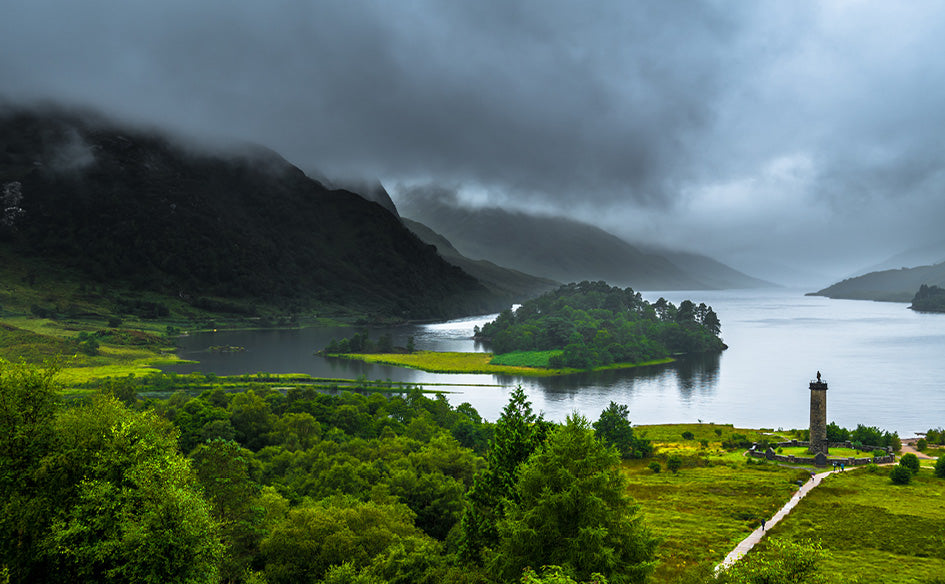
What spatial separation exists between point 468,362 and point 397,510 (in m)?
124

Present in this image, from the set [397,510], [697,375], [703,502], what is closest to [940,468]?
[703,502]

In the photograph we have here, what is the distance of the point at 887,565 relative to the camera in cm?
3866

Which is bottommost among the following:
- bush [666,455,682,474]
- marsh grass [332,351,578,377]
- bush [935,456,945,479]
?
bush [666,455,682,474]

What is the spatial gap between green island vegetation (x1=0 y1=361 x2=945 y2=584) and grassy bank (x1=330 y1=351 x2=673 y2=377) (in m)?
87.4

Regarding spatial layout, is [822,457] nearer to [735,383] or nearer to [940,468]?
[940,468]

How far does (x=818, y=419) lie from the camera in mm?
72750

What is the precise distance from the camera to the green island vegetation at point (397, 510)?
73.1 ft

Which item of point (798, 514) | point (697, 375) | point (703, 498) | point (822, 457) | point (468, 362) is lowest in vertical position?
point (703, 498)

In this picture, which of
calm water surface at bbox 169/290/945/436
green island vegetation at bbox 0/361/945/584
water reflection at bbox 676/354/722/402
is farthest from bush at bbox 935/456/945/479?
water reflection at bbox 676/354/722/402

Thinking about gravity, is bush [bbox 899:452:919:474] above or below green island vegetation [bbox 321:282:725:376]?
below

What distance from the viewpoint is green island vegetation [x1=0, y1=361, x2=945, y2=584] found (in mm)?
22281

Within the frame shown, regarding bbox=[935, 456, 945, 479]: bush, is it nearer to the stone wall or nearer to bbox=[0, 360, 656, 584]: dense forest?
the stone wall

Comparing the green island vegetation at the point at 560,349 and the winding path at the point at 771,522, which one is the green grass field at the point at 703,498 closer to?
the winding path at the point at 771,522

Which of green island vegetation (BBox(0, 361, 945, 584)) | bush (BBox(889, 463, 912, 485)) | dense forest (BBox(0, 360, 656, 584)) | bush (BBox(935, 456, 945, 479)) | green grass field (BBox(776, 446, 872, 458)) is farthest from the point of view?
green grass field (BBox(776, 446, 872, 458))
